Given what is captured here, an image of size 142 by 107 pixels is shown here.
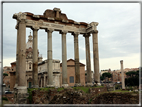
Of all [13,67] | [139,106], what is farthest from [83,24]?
[13,67]

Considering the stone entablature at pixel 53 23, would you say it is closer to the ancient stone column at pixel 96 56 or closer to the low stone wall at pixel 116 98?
the ancient stone column at pixel 96 56

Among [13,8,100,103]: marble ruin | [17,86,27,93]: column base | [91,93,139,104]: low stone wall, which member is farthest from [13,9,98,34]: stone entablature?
[91,93,139,104]: low stone wall

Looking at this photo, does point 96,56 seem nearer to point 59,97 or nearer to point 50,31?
point 50,31

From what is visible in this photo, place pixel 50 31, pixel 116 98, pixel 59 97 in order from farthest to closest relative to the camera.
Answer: pixel 50 31 → pixel 59 97 → pixel 116 98

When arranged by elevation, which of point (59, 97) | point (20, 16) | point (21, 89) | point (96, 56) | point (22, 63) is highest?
point (20, 16)

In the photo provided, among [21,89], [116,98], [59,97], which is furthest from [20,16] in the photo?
[116,98]

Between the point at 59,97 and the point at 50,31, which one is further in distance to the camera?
the point at 50,31

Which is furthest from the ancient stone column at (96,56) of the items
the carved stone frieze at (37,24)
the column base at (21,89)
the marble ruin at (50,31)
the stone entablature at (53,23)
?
the column base at (21,89)

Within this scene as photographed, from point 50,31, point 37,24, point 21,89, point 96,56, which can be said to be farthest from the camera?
point 96,56

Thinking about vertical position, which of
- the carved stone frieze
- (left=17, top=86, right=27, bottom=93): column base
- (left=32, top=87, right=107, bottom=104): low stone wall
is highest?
the carved stone frieze

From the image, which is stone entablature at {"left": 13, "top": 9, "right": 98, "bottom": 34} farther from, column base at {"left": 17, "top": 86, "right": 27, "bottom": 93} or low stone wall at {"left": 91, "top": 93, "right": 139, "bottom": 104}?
low stone wall at {"left": 91, "top": 93, "right": 139, "bottom": 104}

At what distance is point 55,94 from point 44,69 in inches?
924

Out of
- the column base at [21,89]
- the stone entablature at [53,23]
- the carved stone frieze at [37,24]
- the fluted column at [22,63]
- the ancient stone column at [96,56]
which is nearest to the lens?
the column base at [21,89]

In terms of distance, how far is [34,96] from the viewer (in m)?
17.8
